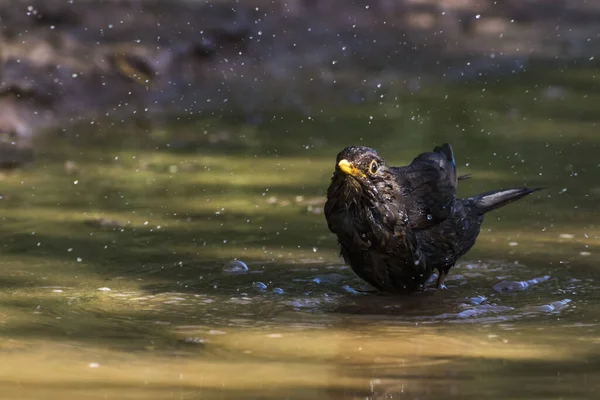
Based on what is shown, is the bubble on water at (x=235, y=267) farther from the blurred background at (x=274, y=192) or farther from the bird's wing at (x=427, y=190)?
the bird's wing at (x=427, y=190)

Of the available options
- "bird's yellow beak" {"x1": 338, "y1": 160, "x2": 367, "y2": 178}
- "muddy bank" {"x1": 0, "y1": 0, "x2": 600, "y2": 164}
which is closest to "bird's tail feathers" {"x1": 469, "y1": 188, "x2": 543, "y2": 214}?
"bird's yellow beak" {"x1": 338, "y1": 160, "x2": 367, "y2": 178}

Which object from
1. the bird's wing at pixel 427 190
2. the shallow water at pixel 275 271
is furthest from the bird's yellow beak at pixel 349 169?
the shallow water at pixel 275 271

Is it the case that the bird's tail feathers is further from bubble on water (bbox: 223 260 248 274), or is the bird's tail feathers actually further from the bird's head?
bubble on water (bbox: 223 260 248 274)

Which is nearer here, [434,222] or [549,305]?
[549,305]

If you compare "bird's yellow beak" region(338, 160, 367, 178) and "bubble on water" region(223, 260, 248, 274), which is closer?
"bird's yellow beak" region(338, 160, 367, 178)

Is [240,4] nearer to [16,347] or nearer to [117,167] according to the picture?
[117,167]

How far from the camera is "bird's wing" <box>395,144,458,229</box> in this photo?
5.82m

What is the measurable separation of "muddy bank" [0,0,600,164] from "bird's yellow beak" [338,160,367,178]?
14.8 ft

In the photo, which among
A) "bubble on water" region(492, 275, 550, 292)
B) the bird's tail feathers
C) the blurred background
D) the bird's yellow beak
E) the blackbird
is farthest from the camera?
the bird's tail feathers

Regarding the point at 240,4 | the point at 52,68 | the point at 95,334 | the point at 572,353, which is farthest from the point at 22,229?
the point at 240,4

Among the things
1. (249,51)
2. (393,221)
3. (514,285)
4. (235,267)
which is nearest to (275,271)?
(235,267)

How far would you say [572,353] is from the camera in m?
4.54

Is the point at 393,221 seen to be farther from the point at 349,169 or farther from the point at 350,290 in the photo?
the point at 350,290

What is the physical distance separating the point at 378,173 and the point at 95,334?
156 centimetres
